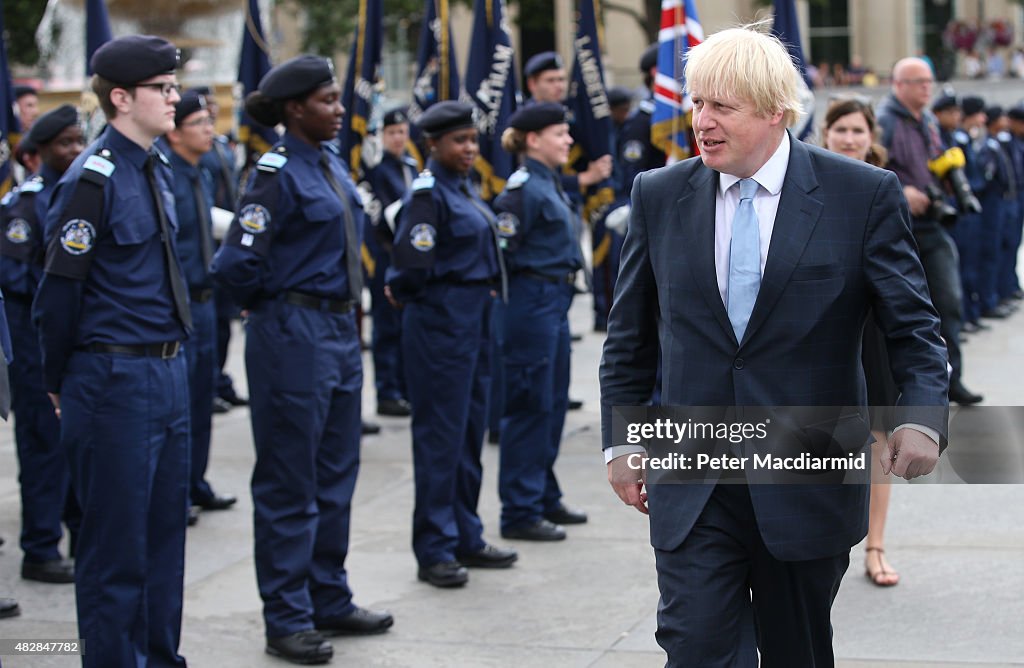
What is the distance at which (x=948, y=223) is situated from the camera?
8359 millimetres

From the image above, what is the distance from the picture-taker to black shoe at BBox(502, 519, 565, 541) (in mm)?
7066

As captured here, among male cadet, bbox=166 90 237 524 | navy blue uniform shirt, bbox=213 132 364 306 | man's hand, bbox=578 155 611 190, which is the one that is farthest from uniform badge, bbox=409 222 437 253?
man's hand, bbox=578 155 611 190

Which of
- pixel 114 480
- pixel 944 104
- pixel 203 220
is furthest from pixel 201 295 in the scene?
pixel 944 104

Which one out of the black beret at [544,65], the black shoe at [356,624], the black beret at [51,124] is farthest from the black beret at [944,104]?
the black shoe at [356,624]

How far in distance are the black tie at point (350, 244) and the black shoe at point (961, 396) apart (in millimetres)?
5703

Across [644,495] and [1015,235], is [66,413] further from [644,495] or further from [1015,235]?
[1015,235]

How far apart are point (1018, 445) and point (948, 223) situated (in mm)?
4628

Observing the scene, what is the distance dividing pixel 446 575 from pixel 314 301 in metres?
1.53

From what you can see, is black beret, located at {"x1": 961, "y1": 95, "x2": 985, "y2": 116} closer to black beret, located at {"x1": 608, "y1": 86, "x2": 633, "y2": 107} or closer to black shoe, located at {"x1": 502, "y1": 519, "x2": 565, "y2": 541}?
black beret, located at {"x1": 608, "y1": 86, "x2": 633, "y2": 107}

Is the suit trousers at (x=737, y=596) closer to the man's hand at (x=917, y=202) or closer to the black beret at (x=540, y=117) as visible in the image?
the black beret at (x=540, y=117)

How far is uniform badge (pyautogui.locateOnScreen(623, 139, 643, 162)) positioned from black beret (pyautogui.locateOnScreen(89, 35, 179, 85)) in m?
5.89

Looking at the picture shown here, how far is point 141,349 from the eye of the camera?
479 centimetres

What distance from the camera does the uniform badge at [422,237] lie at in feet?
21.1

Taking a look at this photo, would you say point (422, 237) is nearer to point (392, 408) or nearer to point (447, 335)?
point (447, 335)
